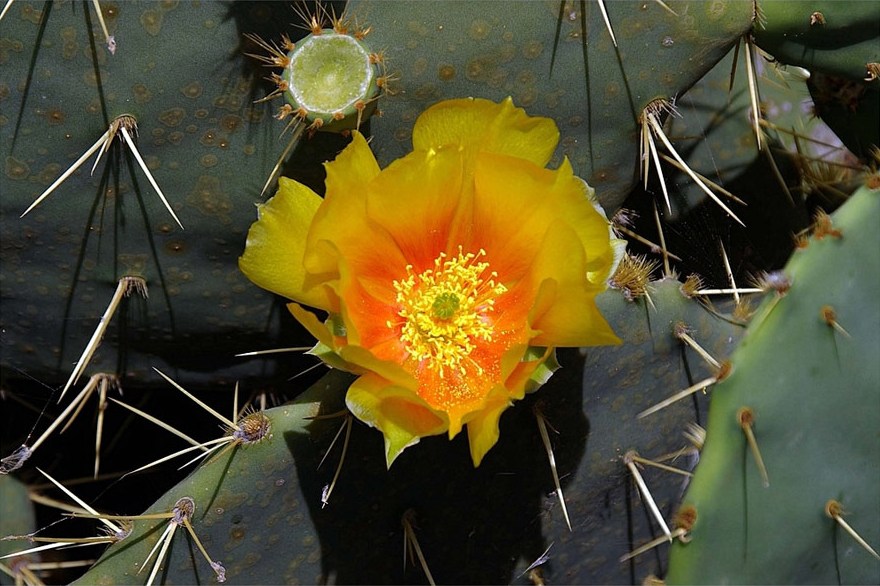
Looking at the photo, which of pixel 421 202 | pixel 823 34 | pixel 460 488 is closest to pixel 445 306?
pixel 421 202

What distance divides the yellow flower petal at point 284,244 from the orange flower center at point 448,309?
15 centimetres

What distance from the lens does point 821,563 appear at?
112 cm

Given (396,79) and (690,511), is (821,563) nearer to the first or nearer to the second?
(690,511)

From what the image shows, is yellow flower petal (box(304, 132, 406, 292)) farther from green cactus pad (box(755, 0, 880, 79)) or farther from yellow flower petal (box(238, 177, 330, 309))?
green cactus pad (box(755, 0, 880, 79))

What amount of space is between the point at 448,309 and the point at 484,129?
205 mm

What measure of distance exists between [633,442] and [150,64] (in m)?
0.77

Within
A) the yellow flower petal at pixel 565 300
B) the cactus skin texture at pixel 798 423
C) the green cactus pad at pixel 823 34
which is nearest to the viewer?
the yellow flower petal at pixel 565 300

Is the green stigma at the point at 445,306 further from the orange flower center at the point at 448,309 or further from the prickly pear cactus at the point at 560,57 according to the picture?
the prickly pear cactus at the point at 560,57

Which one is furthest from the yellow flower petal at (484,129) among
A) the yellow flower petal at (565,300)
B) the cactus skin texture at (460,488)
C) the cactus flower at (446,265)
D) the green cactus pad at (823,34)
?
the green cactus pad at (823,34)

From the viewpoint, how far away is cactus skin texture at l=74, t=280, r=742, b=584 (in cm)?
110

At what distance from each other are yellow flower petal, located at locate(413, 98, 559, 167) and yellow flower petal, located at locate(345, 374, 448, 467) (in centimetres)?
26

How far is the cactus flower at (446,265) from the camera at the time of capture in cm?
91

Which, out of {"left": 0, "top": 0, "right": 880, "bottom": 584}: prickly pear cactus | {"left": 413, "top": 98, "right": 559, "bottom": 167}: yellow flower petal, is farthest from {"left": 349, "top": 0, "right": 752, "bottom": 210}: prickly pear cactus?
{"left": 413, "top": 98, "right": 559, "bottom": 167}: yellow flower petal

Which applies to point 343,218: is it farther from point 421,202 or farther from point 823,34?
point 823,34
